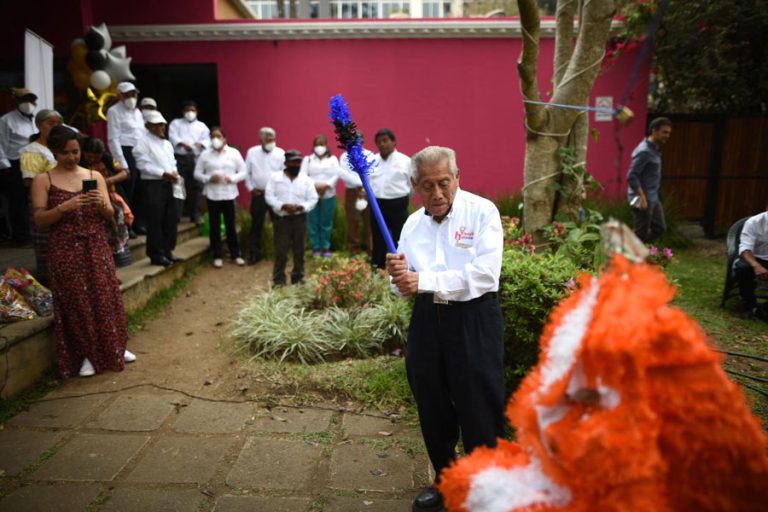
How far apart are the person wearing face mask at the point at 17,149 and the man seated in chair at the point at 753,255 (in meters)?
8.15

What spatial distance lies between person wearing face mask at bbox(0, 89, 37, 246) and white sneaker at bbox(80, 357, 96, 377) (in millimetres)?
3009

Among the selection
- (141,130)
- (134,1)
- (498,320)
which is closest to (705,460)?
(498,320)

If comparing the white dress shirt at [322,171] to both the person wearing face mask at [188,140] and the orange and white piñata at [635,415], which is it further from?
the orange and white piñata at [635,415]

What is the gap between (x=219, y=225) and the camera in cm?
869

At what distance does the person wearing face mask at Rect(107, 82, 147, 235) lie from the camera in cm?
712

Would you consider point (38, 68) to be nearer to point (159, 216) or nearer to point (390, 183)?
point (159, 216)

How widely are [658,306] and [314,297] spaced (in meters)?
5.10

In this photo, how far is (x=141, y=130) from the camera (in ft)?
24.4

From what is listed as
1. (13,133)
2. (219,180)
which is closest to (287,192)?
(219,180)

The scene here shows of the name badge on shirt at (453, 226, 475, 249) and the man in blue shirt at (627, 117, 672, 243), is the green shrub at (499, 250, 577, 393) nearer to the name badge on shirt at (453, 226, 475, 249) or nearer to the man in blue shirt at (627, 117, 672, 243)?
the name badge on shirt at (453, 226, 475, 249)

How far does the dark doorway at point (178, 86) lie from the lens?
11266 mm

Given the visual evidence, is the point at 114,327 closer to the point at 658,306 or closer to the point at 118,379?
the point at 118,379

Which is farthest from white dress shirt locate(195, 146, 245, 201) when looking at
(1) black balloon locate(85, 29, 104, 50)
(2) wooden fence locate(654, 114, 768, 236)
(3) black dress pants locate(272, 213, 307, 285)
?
(2) wooden fence locate(654, 114, 768, 236)

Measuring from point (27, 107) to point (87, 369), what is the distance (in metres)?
3.92
